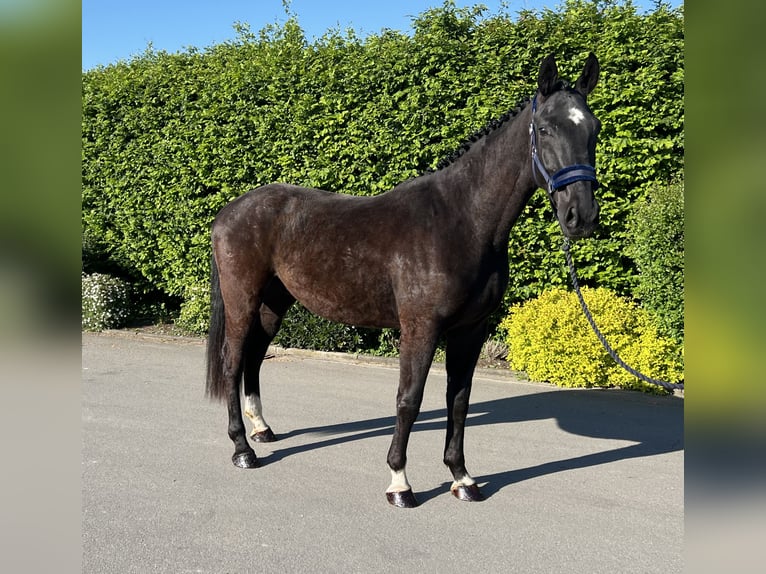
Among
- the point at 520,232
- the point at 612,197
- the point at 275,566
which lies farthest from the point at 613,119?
the point at 275,566

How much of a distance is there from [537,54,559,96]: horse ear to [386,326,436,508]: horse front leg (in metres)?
1.49

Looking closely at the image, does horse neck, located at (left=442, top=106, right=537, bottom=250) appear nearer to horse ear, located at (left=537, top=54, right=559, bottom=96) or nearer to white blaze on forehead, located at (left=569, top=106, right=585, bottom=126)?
horse ear, located at (left=537, top=54, right=559, bottom=96)

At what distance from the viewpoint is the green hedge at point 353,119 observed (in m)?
7.12

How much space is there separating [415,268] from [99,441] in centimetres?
299

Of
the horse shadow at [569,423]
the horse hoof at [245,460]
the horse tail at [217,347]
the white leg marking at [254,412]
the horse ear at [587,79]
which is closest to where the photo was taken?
the horse ear at [587,79]

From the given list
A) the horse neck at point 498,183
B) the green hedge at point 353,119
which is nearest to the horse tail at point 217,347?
the horse neck at point 498,183

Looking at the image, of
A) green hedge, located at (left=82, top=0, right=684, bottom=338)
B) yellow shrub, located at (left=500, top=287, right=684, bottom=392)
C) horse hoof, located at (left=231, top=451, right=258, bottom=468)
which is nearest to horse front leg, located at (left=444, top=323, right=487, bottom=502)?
horse hoof, located at (left=231, top=451, right=258, bottom=468)

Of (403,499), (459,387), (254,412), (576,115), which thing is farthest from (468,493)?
(576,115)

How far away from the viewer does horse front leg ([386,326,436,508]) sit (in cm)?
378

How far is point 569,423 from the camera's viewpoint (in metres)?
5.65

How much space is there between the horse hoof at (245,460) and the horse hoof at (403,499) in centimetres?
115

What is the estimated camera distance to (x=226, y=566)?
10.2ft

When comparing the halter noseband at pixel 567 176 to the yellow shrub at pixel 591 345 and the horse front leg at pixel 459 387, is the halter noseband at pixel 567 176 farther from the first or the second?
the yellow shrub at pixel 591 345
